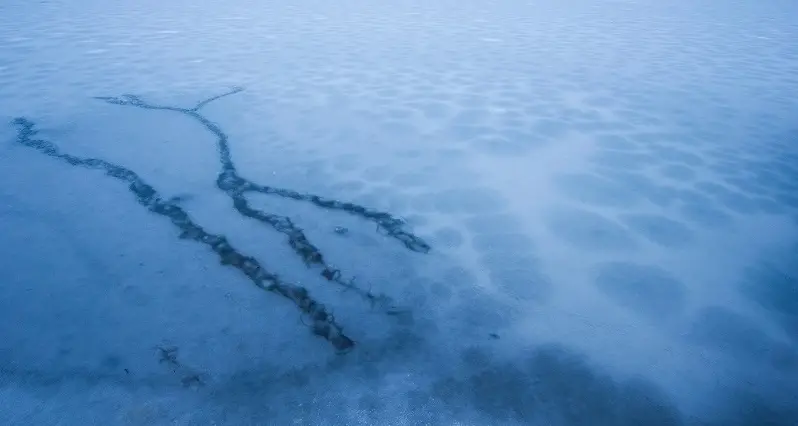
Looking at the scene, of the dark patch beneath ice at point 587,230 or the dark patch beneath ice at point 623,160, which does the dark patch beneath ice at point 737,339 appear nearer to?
the dark patch beneath ice at point 587,230

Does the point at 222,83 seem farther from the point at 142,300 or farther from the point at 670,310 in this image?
the point at 670,310

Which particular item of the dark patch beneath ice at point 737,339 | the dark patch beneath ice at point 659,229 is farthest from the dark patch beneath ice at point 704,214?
the dark patch beneath ice at point 737,339

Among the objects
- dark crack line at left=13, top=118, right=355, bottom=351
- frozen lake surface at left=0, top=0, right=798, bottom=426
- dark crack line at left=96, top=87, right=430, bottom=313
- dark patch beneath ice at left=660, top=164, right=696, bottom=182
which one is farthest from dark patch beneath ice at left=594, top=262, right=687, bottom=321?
dark crack line at left=13, top=118, right=355, bottom=351

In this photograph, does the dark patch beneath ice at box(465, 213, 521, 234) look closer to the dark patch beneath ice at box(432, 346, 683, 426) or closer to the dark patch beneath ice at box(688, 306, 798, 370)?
the dark patch beneath ice at box(432, 346, 683, 426)

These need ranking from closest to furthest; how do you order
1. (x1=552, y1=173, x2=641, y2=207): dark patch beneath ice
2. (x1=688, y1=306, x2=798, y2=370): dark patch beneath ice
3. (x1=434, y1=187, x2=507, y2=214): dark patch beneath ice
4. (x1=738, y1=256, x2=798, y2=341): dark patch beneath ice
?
1. (x1=688, y1=306, x2=798, y2=370): dark patch beneath ice
2. (x1=738, y1=256, x2=798, y2=341): dark patch beneath ice
3. (x1=434, y1=187, x2=507, y2=214): dark patch beneath ice
4. (x1=552, y1=173, x2=641, y2=207): dark patch beneath ice

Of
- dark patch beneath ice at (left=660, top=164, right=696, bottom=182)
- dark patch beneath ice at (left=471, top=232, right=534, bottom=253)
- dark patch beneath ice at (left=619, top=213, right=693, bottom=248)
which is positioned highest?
dark patch beneath ice at (left=660, top=164, right=696, bottom=182)

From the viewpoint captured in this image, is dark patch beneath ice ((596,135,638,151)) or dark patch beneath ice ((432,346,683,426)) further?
dark patch beneath ice ((596,135,638,151))

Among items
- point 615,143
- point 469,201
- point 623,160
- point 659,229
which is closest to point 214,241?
point 469,201
